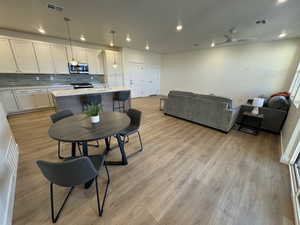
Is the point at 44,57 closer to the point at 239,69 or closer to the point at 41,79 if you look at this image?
the point at 41,79

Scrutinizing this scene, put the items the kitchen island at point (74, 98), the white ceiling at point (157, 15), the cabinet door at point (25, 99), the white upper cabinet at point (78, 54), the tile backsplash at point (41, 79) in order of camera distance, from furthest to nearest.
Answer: the white upper cabinet at point (78, 54)
the tile backsplash at point (41, 79)
the cabinet door at point (25, 99)
the kitchen island at point (74, 98)
the white ceiling at point (157, 15)

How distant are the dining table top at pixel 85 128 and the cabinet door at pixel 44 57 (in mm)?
4170

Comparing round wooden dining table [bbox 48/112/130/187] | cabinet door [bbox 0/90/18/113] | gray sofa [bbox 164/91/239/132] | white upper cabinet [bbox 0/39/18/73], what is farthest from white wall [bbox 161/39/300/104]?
cabinet door [bbox 0/90/18/113]

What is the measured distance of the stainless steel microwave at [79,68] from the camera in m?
5.09

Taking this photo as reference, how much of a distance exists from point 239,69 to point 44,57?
7873 mm

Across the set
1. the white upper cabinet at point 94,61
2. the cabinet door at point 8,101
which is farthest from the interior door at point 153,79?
the cabinet door at point 8,101

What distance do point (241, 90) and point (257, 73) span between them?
2.74 feet

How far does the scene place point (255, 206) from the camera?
1.43 m

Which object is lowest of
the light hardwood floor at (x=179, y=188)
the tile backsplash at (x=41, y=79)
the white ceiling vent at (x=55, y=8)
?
the light hardwood floor at (x=179, y=188)

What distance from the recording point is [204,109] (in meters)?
3.42

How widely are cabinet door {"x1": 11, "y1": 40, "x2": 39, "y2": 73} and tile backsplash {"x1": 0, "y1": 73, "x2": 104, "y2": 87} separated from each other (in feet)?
1.35

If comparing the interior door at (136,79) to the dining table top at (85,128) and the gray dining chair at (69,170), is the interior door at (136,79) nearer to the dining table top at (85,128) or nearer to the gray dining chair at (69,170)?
the dining table top at (85,128)

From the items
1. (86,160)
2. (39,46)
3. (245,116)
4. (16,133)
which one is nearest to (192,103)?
(245,116)

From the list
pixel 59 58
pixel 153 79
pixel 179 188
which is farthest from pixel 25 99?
pixel 153 79
